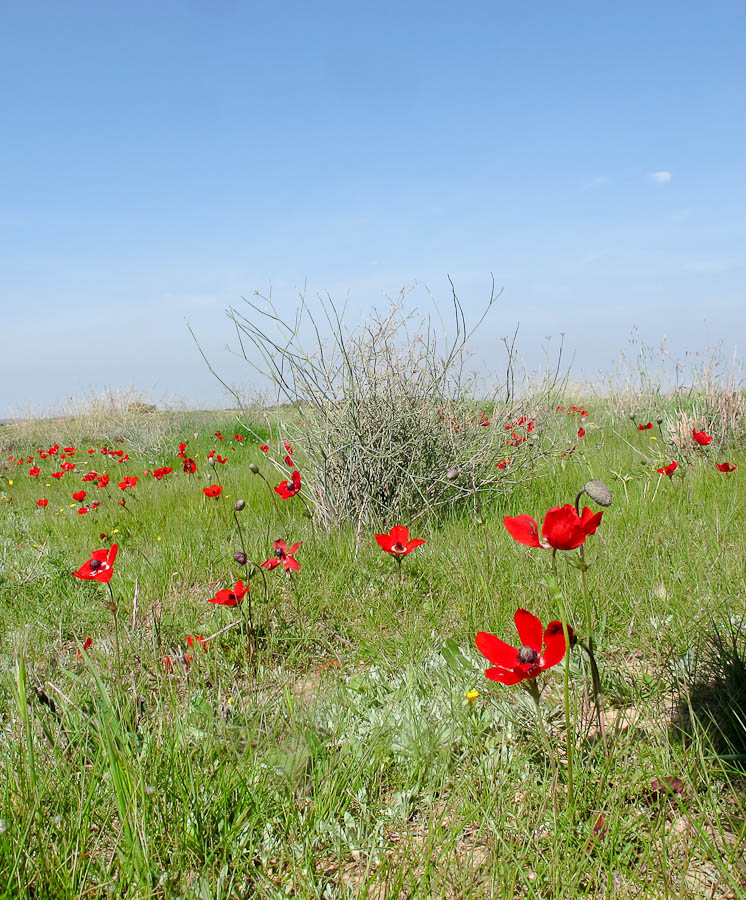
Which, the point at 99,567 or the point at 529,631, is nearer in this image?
the point at 529,631

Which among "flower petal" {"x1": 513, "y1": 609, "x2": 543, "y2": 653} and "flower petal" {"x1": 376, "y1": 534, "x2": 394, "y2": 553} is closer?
"flower petal" {"x1": 513, "y1": 609, "x2": 543, "y2": 653}

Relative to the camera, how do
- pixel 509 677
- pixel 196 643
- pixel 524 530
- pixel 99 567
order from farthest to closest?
pixel 196 643
pixel 99 567
pixel 524 530
pixel 509 677

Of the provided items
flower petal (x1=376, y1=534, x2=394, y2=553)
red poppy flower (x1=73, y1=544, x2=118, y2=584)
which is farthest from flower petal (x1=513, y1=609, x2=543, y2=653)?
red poppy flower (x1=73, y1=544, x2=118, y2=584)

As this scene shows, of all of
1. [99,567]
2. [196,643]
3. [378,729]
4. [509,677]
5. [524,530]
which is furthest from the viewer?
[196,643]

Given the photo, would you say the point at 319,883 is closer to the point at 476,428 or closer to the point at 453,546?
the point at 453,546

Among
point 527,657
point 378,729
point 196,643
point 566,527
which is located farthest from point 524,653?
point 196,643

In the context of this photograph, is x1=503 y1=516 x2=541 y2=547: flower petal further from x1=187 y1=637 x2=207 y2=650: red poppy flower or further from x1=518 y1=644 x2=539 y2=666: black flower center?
x1=187 y1=637 x2=207 y2=650: red poppy flower

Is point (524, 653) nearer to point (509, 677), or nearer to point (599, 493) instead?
point (509, 677)

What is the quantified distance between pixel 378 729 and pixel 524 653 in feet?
2.06

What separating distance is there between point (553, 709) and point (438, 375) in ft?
8.14

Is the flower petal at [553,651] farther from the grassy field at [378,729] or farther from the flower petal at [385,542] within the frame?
the flower petal at [385,542]

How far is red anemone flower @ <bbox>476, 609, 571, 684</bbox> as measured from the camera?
46.5 inches

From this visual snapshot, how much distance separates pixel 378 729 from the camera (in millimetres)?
1643

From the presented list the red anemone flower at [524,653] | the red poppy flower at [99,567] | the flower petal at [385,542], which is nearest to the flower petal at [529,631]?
the red anemone flower at [524,653]
